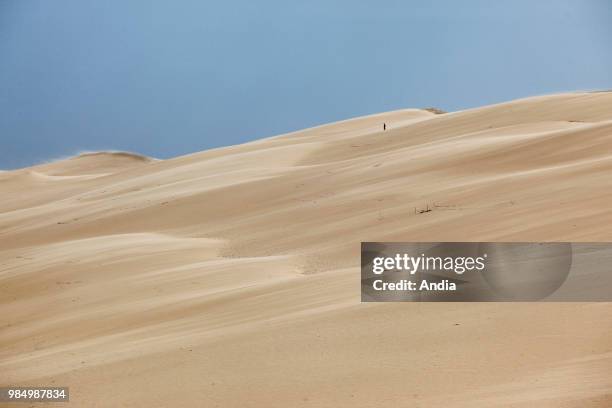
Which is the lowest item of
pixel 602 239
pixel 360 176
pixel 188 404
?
pixel 188 404

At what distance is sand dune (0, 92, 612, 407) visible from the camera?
514 centimetres

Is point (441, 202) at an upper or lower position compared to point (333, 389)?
upper

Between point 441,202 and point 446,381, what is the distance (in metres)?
6.44

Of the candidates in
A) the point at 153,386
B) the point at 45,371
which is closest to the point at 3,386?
the point at 45,371

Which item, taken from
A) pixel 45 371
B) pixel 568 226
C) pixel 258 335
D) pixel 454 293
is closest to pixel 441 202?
pixel 568 226

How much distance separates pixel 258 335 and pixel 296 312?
637mm

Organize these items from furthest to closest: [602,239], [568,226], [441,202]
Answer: [441,202] → [568,226] → [602,239]

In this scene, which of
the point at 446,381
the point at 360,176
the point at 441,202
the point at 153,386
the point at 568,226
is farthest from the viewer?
the point at 360,176

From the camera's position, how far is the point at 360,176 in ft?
49.2

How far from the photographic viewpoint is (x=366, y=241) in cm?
991

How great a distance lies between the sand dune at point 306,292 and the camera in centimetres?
514

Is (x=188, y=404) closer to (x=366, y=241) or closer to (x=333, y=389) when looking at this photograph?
(x=333, y=389)

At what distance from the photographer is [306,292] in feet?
24.7

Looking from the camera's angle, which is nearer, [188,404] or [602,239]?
[188,404]
